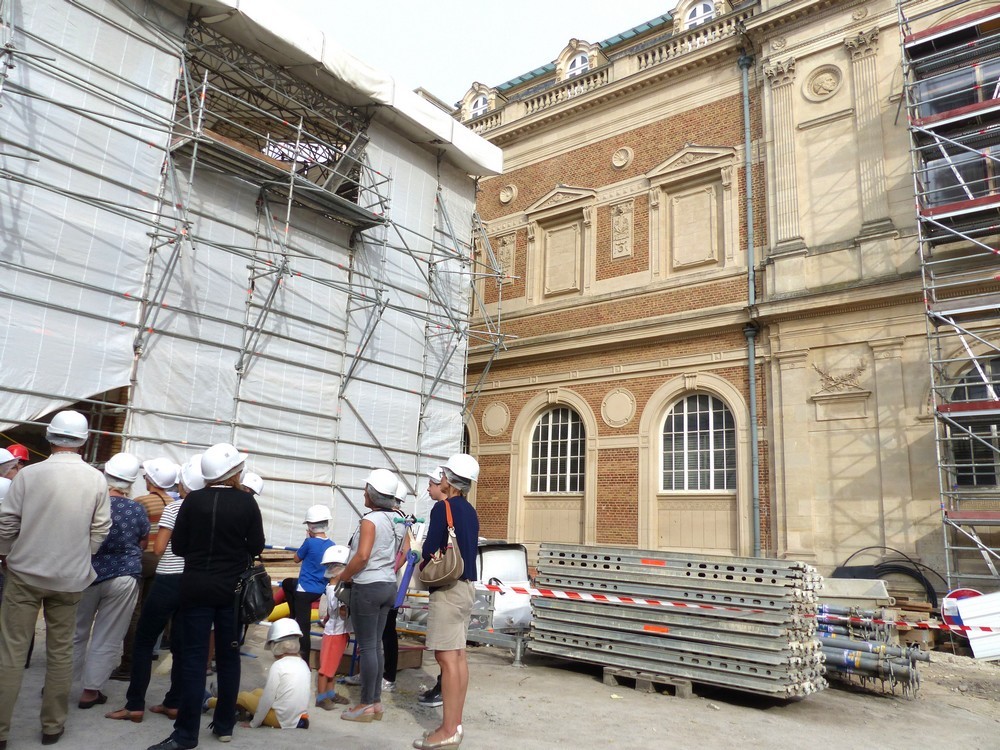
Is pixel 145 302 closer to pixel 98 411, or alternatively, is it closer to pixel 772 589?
pixel 98 411

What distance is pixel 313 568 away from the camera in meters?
6.52

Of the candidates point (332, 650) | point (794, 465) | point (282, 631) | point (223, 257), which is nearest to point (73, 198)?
point (223, 257)

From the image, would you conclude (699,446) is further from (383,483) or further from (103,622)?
(103,622)

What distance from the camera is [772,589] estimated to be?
258 inches

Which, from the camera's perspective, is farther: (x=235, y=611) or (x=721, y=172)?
(x=721, y=172)

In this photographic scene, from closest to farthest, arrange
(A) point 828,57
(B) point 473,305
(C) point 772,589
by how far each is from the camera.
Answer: (C) point 772,589 → (A) point 828,57 → (B) point 473,305

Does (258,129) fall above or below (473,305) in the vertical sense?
above

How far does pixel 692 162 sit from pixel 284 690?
14895 mm

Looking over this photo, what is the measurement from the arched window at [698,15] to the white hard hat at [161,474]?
55.1 ft

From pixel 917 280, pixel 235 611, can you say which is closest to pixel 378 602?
pixel 235 611

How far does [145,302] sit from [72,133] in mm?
2258

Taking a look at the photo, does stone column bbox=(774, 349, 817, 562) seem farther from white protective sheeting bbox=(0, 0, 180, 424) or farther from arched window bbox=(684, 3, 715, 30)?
white protective sheeting bbox=(0, 0, 180, 424)

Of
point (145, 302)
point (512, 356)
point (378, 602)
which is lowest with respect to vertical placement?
point (378, 602)

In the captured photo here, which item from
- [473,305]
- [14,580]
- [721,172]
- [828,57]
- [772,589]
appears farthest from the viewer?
[473,305]
